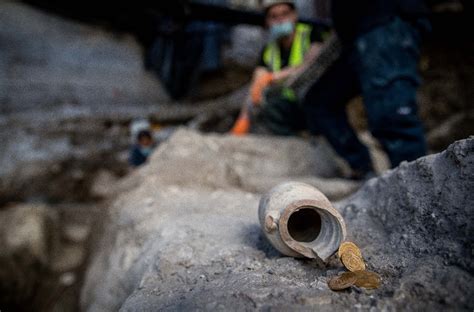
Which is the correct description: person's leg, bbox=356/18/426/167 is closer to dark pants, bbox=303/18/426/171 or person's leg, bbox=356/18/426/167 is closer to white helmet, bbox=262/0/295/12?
dark pants, bbox=303/18/426/171

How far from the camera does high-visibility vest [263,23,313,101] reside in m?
2.85

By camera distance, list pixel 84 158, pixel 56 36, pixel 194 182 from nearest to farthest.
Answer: pixel 194 182 → pixel 84 158 → pixel 56 36

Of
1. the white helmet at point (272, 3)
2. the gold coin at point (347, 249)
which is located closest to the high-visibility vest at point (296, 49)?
the white helmet at point (272, 3)

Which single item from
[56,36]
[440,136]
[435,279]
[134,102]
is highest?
[435,279]

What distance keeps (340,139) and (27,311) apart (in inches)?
136

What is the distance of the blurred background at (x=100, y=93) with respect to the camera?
3133mm

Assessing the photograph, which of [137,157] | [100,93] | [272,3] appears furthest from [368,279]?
[100,93]

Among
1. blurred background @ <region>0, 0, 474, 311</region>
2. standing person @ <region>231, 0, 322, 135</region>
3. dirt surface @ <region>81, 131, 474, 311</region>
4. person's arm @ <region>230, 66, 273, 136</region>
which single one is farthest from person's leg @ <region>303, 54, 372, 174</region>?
dirt surface @ <region>81, 131, 474, 311</region>

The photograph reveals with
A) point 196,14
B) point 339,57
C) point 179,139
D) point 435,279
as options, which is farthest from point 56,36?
point 435,279

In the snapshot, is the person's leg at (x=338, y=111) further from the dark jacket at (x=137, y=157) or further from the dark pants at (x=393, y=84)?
the dark jacket at (x=137, y=157)

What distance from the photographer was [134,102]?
6.68 m

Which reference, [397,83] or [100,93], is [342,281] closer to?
[397,83]

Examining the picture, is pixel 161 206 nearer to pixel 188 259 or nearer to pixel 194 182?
pixel 194 182

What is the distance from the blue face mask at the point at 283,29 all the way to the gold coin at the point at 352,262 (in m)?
2.54
